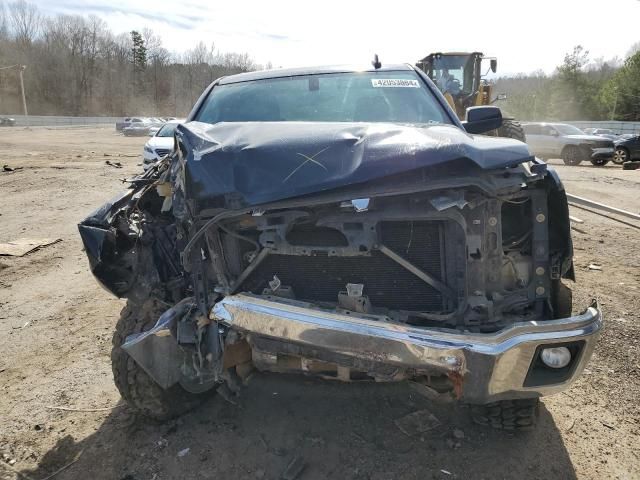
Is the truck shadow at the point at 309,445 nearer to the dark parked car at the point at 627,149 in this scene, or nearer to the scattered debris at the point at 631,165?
the scattered debris at the point at 631,165

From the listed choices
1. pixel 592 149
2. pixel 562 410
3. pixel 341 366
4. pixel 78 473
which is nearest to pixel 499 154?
pixel 341 366

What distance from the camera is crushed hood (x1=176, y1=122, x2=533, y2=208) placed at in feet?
6.86

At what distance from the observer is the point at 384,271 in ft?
7.65

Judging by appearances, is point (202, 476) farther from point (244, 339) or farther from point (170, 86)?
point (170, 86)

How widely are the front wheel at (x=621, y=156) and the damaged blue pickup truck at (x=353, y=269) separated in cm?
1716

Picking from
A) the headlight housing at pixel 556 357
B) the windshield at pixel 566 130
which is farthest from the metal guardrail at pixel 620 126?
the headlight housing at pixel 556 357

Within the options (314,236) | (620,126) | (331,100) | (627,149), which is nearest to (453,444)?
(314,236)

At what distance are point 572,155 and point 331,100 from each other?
15894 mm

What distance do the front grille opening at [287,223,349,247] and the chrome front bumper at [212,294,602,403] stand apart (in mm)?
401

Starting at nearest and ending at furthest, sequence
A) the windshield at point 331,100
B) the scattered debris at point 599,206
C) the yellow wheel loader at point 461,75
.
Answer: the windshield at point 331,100
the scattered debris at point 599,206
the yellow wheel loader at point 461,75

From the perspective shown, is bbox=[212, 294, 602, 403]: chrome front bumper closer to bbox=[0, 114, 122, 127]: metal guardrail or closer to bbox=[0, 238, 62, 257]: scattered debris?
bbox=[0, 238, 62, 257]: scattered debris

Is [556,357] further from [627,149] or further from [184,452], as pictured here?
[627,149]

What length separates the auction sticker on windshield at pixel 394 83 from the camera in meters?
3.50

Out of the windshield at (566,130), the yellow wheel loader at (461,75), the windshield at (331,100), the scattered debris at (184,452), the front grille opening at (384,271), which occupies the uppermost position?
the yellow wheel loader at (461,75)
